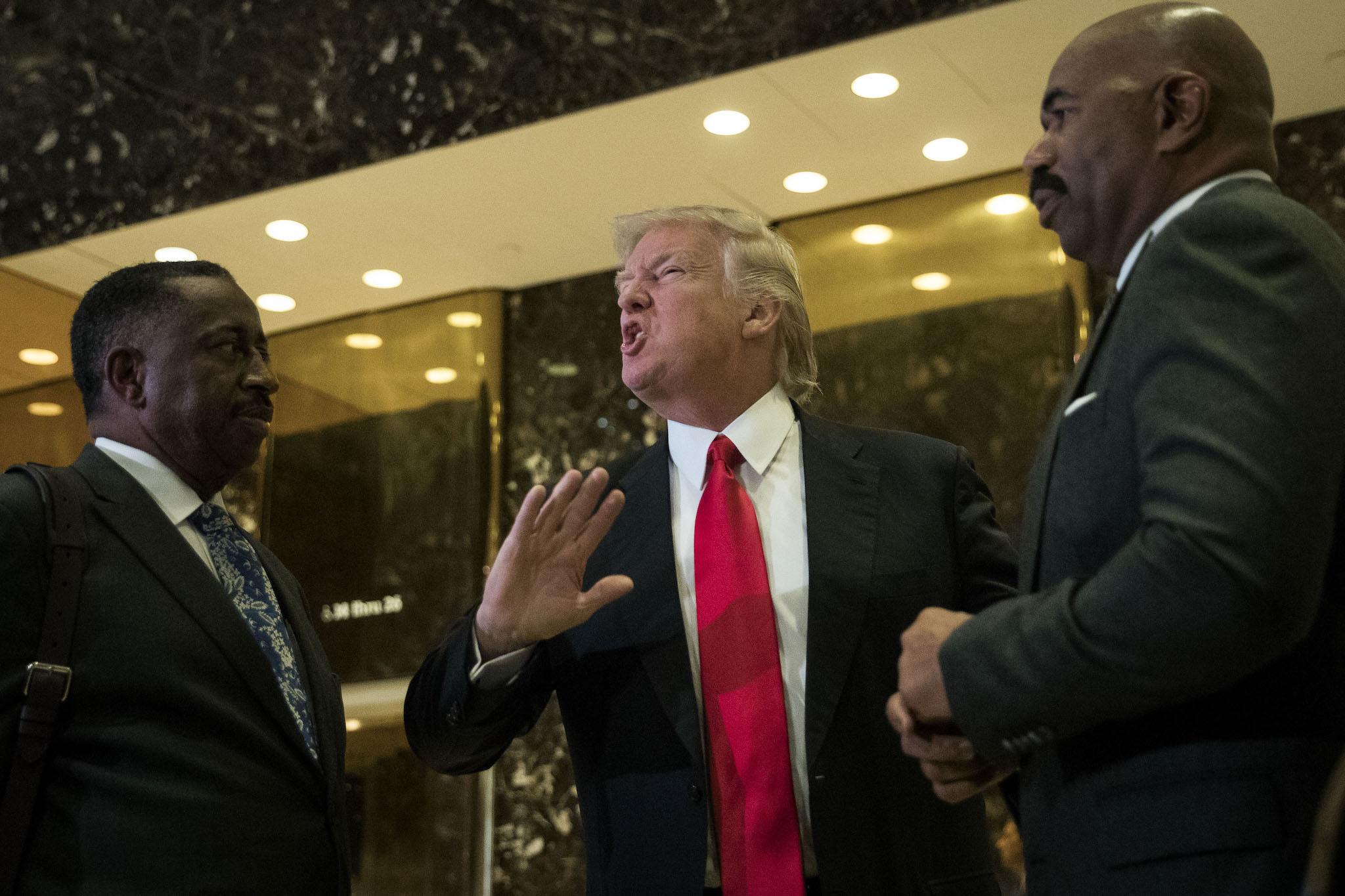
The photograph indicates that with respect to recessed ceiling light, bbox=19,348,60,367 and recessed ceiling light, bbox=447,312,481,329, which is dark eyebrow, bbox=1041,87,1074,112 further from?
recessed ceiling light, bbox=19,348,60,367

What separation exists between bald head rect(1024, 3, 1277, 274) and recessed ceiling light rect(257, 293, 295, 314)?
410 cm

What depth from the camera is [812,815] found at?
222cm

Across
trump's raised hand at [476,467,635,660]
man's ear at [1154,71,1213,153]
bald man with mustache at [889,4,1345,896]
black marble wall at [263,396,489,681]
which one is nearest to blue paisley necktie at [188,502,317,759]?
trump's raised hand at [476,467,635,660]

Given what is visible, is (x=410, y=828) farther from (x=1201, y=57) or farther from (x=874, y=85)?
(x=1201, y=57)

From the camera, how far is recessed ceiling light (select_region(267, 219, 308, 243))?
4910mm

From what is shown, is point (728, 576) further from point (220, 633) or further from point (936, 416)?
point (936, 416)

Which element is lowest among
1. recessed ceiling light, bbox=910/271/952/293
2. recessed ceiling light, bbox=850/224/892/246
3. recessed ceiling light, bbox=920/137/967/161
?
recessed ceiling light, bbox=910/271/952/293

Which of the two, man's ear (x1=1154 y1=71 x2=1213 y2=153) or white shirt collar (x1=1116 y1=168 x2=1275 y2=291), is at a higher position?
man's ear (x1=1154 y1=71 x2=1213 y2=153)

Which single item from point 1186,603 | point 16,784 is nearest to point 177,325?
point 16,784

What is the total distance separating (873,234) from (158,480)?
2.87 meters

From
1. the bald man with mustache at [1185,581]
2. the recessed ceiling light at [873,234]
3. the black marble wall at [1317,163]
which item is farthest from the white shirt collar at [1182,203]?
the recessed ceiling light at [873,234]

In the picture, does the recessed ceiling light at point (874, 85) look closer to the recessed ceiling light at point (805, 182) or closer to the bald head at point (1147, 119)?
the recessed ceiling light at point (805, 182)

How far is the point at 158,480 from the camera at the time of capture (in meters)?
2.39

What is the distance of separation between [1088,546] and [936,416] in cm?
301
